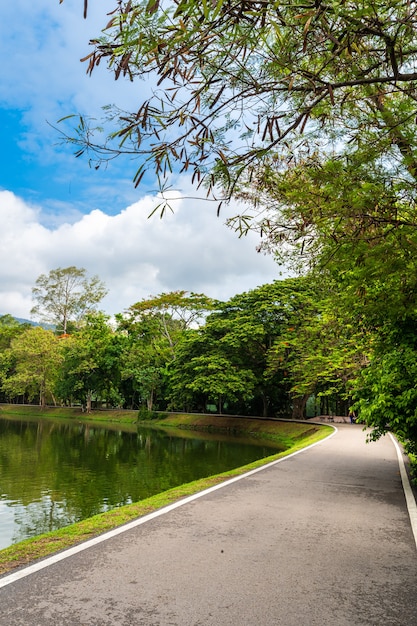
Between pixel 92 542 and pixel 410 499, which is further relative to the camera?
pixel 410 499

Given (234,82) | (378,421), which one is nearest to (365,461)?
(378,421)

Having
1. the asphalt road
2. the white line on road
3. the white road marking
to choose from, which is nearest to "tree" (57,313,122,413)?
the white road marking

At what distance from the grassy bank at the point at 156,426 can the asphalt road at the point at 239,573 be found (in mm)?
451

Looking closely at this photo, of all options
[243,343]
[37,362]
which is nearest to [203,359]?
[243,343]

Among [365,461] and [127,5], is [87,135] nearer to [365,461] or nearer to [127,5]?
[127,5]

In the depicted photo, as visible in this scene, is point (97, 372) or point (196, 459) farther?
point (97, 372)

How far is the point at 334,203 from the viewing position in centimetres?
469

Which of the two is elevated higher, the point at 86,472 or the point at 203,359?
the point at 203,359

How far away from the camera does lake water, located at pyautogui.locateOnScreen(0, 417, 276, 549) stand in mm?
9609

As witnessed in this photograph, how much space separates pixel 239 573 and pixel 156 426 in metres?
37.4

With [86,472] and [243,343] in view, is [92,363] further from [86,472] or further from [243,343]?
[86,472]

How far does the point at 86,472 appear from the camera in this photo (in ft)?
50.0

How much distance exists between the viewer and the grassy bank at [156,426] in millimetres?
4910

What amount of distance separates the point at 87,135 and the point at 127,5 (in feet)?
2.98
